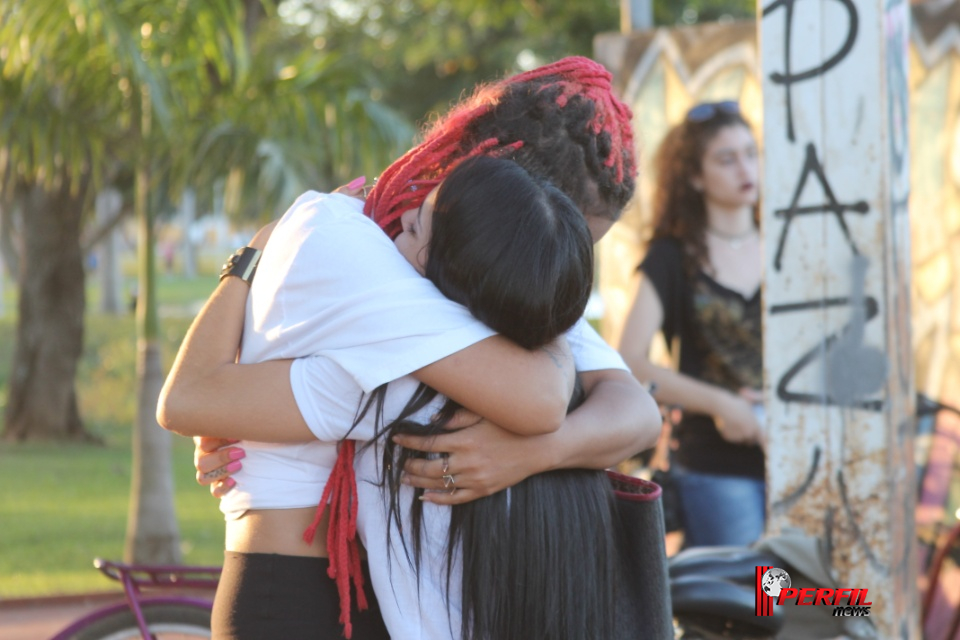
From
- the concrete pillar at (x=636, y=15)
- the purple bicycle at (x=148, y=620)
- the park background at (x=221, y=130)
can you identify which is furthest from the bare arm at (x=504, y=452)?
the concrete pillar at (x=636, y=15)

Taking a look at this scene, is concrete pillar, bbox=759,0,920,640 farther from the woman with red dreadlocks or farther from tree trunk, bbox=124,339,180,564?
tree trunk, bbox=124,339,180,564

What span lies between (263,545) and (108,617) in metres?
1.18

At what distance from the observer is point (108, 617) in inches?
109

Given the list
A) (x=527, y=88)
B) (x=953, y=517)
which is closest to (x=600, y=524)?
(x=527, y=88)

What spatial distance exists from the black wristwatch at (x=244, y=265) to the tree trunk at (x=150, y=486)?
18.3 ft

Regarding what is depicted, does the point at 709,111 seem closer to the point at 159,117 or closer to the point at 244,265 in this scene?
the point at 244,265

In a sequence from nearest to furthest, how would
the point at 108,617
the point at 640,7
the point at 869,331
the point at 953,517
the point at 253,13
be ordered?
the point at 108,617 < the point at 869,331 < the point at 953,517 < the point at 640,7 < the point at 253,13

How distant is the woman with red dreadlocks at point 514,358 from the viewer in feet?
5.55

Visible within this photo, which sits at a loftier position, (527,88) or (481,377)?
(527,88)

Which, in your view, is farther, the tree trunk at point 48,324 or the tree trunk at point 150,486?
the tree trunk at point 48,324

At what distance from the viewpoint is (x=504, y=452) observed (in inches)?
67.6

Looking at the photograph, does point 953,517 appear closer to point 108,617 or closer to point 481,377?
point 108,617

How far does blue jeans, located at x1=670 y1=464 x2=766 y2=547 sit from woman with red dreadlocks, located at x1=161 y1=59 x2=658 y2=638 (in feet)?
6.23

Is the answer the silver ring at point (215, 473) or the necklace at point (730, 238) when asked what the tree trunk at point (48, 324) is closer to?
the necklace at point (730, 238)
